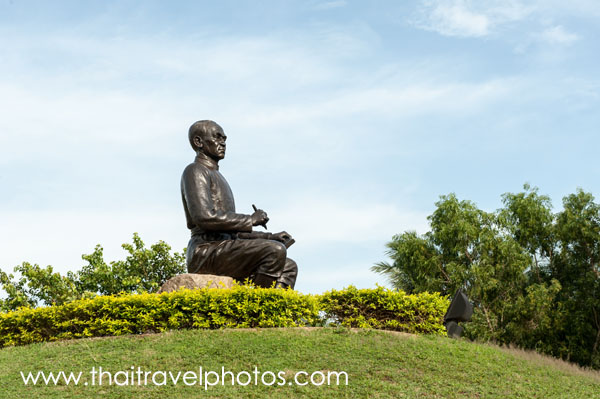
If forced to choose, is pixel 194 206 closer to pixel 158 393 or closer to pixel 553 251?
pixel 158 393

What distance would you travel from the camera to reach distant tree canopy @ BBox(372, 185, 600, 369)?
23.9 m

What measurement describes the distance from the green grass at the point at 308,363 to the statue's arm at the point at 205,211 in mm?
1808

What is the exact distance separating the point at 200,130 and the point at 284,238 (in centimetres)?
241

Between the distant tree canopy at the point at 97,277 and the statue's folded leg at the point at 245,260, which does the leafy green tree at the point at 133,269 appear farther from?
the statue's folded leg at the point at 245,260

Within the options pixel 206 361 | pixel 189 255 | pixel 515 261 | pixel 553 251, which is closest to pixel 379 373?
pixel 206 361

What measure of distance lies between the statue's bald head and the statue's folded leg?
6.15ft

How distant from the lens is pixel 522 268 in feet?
80.1

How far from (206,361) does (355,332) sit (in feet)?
8.25

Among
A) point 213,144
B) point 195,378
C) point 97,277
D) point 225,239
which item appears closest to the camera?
point 195,378

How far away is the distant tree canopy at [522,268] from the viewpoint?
23.9 m

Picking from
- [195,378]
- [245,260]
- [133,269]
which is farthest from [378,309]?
[133,269]

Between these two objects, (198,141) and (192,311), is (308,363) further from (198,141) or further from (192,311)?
(198,141)

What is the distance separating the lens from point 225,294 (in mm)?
10016

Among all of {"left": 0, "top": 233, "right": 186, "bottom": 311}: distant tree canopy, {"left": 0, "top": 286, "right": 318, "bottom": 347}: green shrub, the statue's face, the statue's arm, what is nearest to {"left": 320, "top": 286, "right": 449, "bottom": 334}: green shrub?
{"left": 0, "top": 286, "right": 318, "bottom": 347}: green shrub
